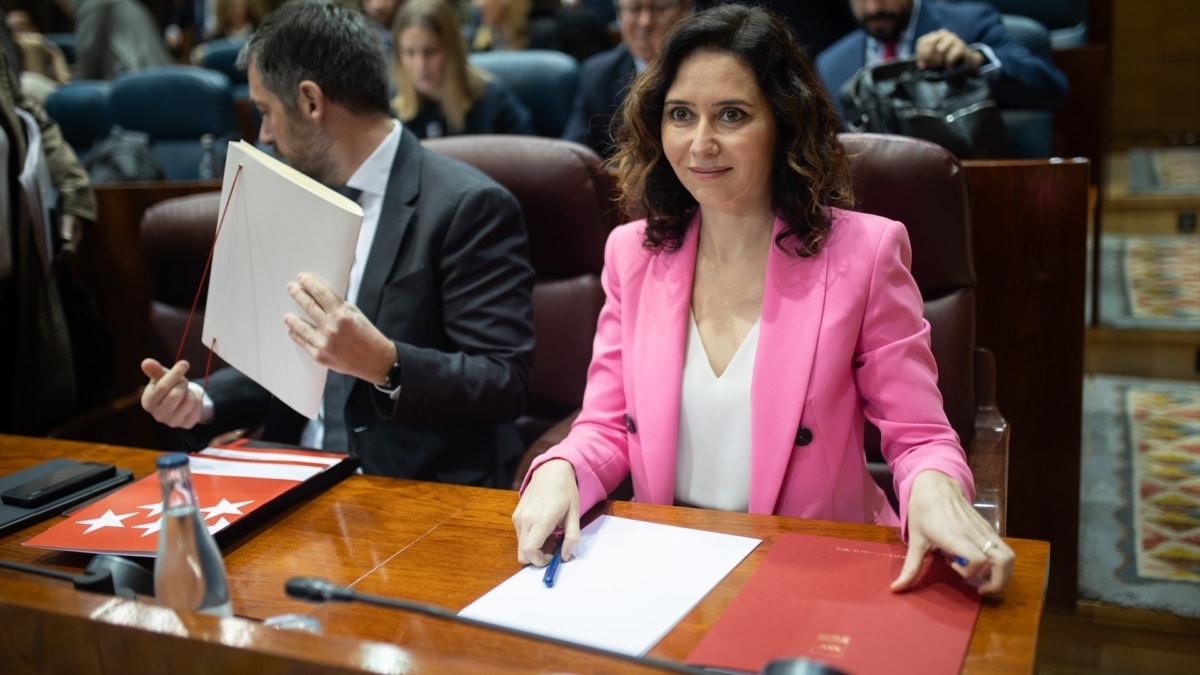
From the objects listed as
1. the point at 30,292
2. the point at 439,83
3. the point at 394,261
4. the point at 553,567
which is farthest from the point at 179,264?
the point at 553,567

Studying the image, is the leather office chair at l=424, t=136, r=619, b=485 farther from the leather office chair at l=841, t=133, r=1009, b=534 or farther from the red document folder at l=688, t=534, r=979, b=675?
the red document folder at l=688, t=534, r=979, b=675

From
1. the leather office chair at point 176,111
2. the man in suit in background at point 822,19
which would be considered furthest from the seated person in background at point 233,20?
the man in suit in background at point 822,19

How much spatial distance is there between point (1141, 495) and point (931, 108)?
3.28ft

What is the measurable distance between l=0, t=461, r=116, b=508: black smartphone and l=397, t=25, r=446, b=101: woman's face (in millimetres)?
2022

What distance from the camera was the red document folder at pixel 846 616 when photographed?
2.71 feet

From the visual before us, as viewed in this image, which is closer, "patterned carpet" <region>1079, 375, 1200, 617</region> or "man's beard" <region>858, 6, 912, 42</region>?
"patterned carpet" <region>1079, 375, 1200, 617</region>

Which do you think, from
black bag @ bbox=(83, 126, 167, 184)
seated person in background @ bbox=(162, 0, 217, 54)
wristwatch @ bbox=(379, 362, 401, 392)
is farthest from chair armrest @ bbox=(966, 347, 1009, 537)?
seated person in background @ bbox=(162, 0, 217, 54)

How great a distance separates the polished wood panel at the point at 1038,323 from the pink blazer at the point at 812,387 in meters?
0.60

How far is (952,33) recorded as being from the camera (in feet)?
7.96

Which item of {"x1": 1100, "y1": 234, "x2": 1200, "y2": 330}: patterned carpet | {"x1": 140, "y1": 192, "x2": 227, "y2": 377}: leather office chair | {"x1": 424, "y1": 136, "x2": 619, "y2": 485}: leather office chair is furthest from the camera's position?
{"x1": 1100, "y1": 234, "x2": 1200, "y2": 330}: patterned carpet

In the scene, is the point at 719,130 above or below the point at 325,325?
above

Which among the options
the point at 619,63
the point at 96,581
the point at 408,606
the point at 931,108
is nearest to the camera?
the point at 408,606

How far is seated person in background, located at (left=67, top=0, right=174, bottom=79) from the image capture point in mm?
5180

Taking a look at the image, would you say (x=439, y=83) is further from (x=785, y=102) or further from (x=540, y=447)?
(x=785, y=102)
